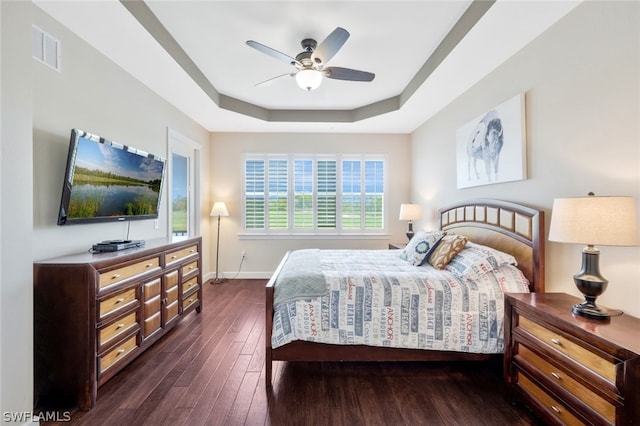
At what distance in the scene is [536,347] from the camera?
165 cm

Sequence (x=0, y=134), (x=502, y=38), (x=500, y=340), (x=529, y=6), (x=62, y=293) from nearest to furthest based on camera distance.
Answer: (x=0, y=134), (x=62, y=293), (x=529, y=6), (x=500, y=340), (x=502, y=38)

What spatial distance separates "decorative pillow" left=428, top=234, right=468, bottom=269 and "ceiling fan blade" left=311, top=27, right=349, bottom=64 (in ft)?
6.52

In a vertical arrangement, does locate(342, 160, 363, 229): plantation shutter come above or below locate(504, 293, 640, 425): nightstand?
above

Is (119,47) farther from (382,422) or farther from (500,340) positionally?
(500,340)

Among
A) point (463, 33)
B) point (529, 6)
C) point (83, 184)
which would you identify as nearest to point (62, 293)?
point (83, 184)

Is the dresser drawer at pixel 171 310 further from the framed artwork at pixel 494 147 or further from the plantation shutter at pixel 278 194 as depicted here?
the framed artwork at pixel 494 147

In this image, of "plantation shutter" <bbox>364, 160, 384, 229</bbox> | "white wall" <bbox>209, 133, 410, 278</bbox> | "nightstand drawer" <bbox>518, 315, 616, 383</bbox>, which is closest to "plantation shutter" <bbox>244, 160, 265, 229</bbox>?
"white wall" <bbox>209, 133, 410, 278</bbox>

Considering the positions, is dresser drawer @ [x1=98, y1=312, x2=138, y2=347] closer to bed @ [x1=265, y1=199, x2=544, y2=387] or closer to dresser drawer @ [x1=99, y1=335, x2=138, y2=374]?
dresser drawer @ [x1=99, y1=335, x2=138, y2=374]

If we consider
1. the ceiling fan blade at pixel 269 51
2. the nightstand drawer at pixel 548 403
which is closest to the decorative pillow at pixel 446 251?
the nightstand drawer at pixel 548 403

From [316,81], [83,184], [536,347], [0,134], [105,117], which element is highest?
[316,81]

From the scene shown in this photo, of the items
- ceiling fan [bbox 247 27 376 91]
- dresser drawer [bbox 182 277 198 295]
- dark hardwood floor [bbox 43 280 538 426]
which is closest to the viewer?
dark hardwood floor [bbox 43 280 538 426]

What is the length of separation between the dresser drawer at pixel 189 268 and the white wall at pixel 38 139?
1.94ft

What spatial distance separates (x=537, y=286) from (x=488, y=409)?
3.20ft

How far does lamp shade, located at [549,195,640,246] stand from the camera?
1386mm
